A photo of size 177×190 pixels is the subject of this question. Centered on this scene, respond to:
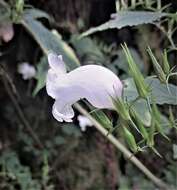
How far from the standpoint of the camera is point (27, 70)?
173cm

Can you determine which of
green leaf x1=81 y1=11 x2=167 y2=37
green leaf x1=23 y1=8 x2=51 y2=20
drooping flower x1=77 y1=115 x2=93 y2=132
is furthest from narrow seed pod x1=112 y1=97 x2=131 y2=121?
drooping flower x1=77 y1=115 x2=93 y2=132

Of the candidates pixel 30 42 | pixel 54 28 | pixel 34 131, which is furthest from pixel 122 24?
pixel 34 131

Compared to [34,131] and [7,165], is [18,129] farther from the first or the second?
[7,165]

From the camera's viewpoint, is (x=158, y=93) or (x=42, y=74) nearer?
(x=158, y=93)

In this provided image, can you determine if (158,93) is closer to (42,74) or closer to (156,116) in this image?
(156,116)

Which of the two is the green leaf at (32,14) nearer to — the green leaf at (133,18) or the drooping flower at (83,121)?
the green leaf at (133,18)

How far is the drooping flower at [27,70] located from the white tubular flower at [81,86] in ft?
3.25

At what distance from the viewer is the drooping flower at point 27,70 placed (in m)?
1.72

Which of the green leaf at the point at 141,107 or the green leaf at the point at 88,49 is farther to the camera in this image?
the green leaf at the point at 88,49

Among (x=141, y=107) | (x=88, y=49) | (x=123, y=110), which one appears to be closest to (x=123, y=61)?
(x=88, y=49)

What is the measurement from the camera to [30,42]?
1.71m

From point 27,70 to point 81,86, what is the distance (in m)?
1.02

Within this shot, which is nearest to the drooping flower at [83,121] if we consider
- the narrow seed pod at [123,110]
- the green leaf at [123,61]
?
the green leaf at [123,61]

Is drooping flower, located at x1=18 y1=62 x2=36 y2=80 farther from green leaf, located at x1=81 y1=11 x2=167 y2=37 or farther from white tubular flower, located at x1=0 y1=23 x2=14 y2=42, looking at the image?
green leaf, located at x1=81 y1=11 x2=167 y2=37
